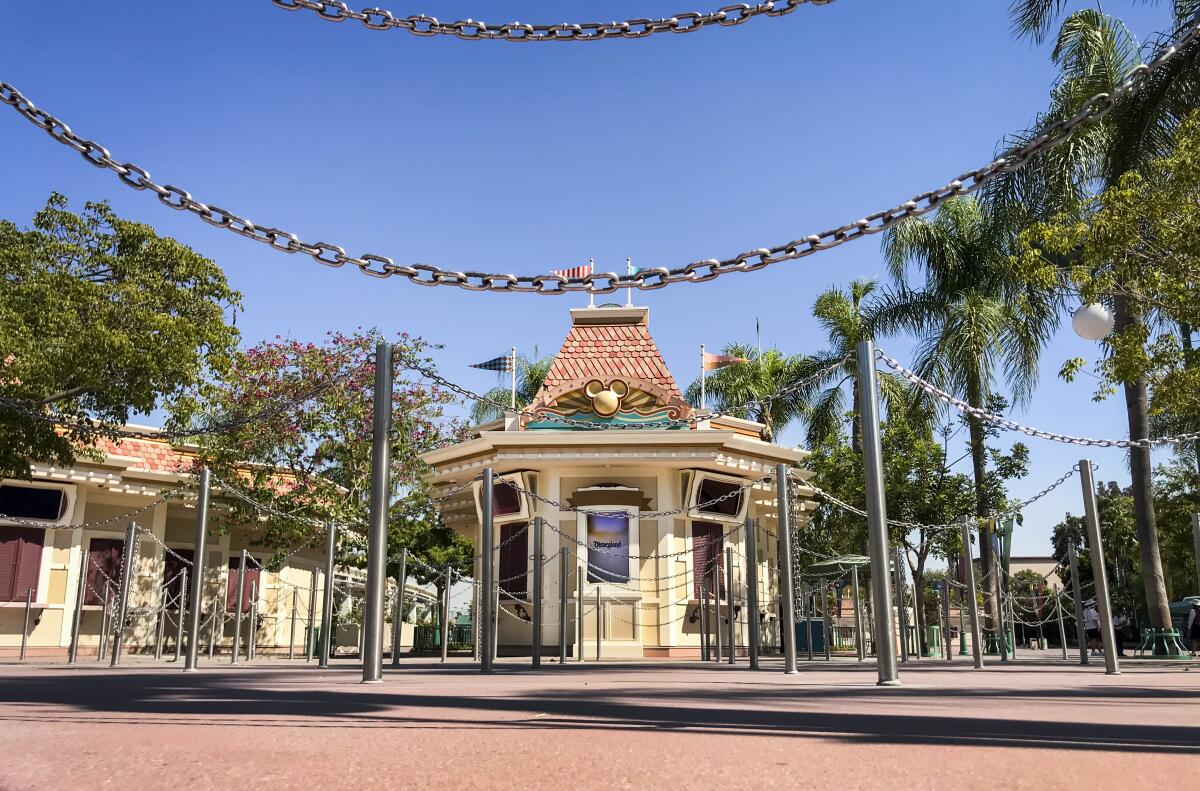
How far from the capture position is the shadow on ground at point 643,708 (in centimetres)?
423

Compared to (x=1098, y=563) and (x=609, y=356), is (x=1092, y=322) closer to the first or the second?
(x=1098, y=563)

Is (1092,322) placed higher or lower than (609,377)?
lower

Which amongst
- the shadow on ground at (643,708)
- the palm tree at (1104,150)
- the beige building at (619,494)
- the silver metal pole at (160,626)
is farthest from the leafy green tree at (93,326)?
the palm tree at (1104,150)

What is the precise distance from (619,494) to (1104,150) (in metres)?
12.0

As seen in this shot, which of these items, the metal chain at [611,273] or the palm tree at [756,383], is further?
the palm tree at [756,383]

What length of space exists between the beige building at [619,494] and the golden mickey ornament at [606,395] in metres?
0.03

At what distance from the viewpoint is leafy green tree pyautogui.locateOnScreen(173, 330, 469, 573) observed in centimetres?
2375

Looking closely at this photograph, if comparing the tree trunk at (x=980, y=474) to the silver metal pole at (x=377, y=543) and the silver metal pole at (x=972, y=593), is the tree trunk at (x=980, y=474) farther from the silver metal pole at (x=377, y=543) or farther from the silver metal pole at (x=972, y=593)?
the silver metal pole at (x=377, y=543)

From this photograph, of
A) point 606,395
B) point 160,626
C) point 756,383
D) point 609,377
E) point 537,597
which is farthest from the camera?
point 756,383

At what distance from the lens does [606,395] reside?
21.9 m

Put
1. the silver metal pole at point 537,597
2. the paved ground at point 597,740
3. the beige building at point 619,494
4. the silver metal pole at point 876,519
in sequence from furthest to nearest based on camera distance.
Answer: the beige building at point 619,494 < the silver metal pole at point 537,597 < the silver metal pole at point 876,519 < the paved ground at point 597,740

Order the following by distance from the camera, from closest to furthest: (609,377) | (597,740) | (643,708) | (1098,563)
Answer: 1. (597,740)
2. (643,708)
3. (1098,563)
4. (609,377)

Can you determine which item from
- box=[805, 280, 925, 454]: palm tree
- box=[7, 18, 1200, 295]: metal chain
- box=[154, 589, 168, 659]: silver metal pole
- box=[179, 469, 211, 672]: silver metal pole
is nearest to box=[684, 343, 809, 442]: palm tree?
box=[805, 280, 925, 454]: palm tree

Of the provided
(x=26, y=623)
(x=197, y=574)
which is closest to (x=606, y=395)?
(x=197, y=574)
